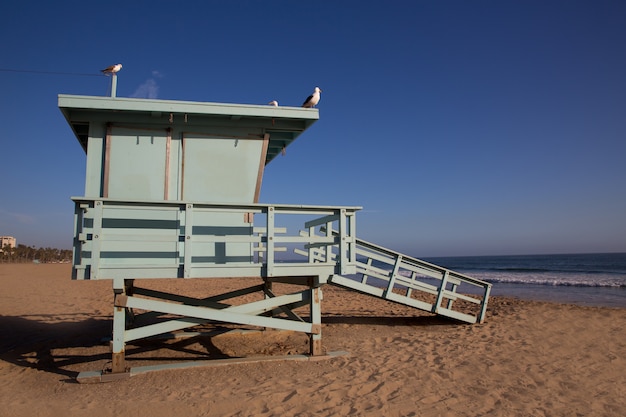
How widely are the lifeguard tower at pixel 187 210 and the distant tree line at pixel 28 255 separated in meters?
54.4

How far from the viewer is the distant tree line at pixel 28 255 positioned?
50419 millimetres

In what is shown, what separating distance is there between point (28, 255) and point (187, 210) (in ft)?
198

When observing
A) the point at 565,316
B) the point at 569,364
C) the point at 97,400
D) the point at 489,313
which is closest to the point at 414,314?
the point at 489,313

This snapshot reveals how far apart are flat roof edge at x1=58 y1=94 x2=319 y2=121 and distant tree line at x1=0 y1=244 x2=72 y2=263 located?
54.5 meters

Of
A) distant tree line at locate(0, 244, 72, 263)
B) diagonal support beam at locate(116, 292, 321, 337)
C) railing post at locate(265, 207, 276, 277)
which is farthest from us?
distant tree line at locate(0, 244, 72, 263)

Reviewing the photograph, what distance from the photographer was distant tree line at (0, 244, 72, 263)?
50419mm

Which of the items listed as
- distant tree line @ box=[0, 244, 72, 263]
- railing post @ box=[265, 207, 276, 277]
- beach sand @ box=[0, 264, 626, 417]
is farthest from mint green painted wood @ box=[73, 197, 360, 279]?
distant tree line @ box=[0, 244, 72, 263]

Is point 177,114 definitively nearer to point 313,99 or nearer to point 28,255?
point 313,99

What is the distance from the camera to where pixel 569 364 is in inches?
258

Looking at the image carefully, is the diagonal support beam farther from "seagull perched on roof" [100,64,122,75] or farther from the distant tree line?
the distant tree line

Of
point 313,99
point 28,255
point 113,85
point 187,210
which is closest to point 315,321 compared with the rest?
point 187,210

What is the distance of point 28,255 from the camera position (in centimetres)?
5412

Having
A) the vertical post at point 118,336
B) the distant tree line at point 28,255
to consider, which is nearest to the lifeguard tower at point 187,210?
the vertical post at point 118,336

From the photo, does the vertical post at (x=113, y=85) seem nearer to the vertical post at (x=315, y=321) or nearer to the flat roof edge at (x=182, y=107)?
the flat roof edge at (x=182, y=107)
